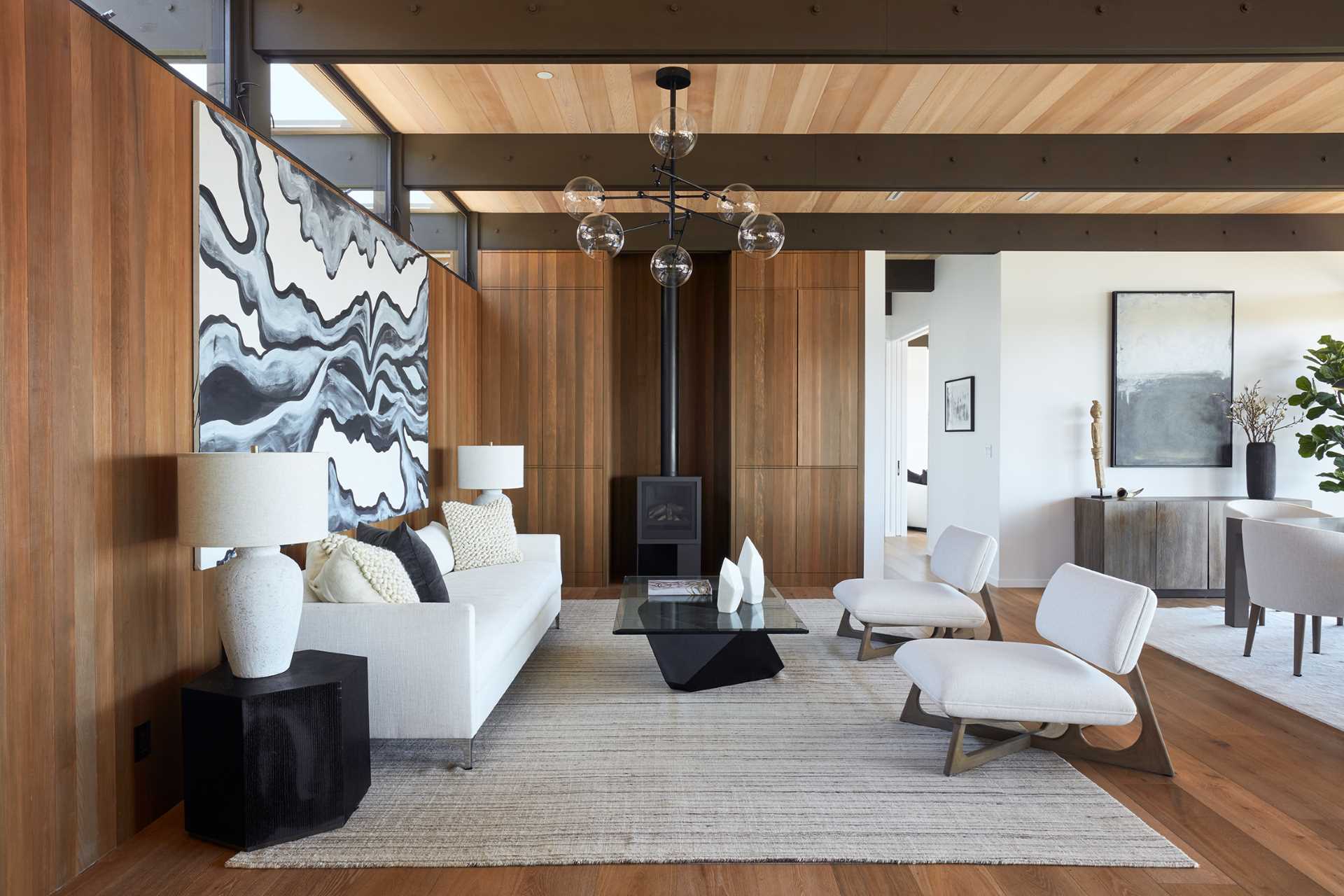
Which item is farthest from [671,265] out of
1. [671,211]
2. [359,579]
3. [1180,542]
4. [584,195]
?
[1180,542]

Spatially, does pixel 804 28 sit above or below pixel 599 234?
above

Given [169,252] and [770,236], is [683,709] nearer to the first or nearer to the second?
→ [770,236]

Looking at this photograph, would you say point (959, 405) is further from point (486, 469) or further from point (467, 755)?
point (467, 755)

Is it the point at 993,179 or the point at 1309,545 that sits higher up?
the point at 993,179

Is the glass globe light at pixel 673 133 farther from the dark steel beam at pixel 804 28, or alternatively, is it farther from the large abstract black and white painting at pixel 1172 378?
the large abstract black and white painting at pixel 1172 378

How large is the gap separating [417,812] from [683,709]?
1.23 m

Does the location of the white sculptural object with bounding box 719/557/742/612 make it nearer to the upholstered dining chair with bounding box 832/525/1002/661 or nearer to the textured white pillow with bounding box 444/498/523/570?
the upholstered dining chair with bounding box 832/525/1002/661

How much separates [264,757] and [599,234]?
2302 mm

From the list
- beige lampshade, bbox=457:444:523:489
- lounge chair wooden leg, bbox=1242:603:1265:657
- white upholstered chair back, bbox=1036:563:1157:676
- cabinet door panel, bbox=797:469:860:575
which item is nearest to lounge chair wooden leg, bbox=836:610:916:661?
white upholstered chair back, bbox=1036:563:1157:676

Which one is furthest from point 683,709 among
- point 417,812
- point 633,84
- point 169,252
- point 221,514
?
point 633,84

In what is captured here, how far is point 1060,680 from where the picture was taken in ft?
8.28

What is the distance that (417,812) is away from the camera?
7.77 feet

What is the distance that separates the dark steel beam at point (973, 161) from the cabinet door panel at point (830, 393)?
1729mm

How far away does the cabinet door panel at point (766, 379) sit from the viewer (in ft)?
20.2
